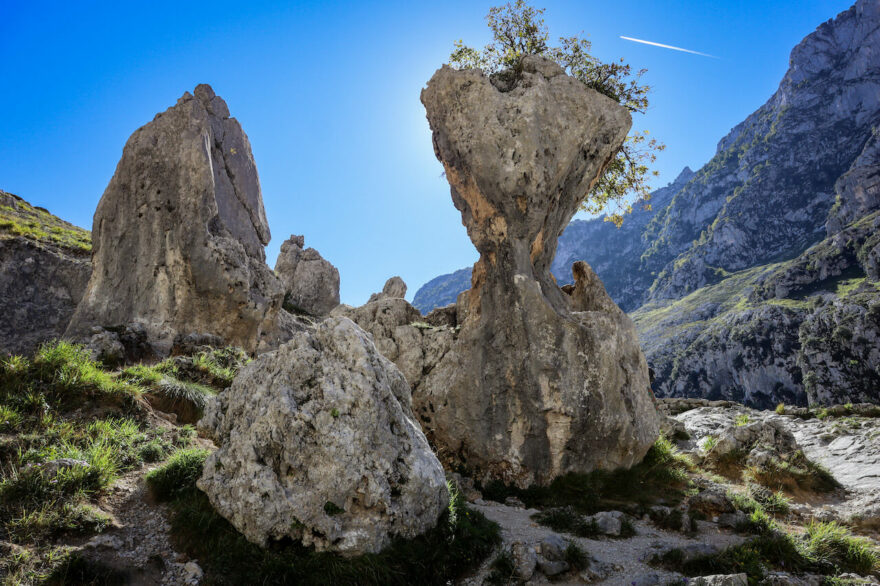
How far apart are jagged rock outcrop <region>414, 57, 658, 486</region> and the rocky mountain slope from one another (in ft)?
→ 218

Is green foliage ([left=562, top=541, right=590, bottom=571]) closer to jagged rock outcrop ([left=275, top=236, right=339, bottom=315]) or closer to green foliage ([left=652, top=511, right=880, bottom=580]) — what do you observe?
green foliage ([left=652, top=511, right=880, bottom=580])

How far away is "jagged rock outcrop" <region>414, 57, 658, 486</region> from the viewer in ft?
45.0

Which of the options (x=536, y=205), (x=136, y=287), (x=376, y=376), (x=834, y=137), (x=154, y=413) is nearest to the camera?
(x=376, y=376)

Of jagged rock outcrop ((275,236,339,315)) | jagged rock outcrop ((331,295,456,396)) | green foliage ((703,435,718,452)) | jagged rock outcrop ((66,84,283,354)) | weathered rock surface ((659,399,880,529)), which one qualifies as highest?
jagged rock outcrop ((275,236,339,315))

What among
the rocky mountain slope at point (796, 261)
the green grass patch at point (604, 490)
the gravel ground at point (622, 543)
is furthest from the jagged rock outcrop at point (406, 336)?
the rocky mountain slope at point (796, 261)

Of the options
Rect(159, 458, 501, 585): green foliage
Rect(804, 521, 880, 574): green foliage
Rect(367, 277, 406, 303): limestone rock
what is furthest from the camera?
Rect(367, 277, 406, 303): limestone rock

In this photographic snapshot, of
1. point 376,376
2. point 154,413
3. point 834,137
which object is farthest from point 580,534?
point 834,137

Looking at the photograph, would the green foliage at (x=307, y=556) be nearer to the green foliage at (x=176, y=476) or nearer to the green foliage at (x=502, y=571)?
the green foliage at (x=176, y=476)

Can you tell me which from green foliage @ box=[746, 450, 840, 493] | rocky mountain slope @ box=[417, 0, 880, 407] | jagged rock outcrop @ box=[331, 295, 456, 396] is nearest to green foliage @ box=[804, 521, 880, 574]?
green foliage @ box=[746, 450, 840, 493]

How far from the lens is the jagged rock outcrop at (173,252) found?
18906mm

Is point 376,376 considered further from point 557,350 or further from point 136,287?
point 136,287

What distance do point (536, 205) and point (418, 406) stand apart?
8.39 metres

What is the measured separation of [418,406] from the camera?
15.3m

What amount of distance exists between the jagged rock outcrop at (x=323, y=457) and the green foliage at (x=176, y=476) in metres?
0.56
